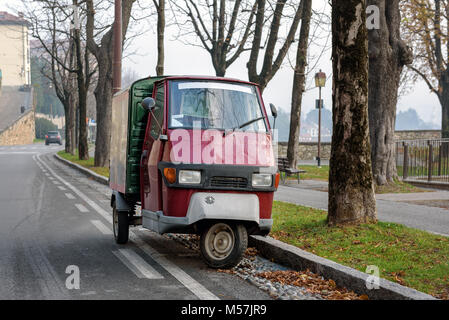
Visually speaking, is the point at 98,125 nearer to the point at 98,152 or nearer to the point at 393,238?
the point at 98,152

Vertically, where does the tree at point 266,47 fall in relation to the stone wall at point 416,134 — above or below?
above

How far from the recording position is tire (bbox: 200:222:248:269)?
6512 mm

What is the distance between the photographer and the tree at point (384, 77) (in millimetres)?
15750

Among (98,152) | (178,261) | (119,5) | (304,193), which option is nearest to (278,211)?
(178,261)

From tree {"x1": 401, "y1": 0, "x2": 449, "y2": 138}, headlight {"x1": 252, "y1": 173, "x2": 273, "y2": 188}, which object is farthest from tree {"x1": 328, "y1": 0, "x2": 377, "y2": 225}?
tree {"x1": 401, "y1": 0, "x2": 449, "y2": 138}

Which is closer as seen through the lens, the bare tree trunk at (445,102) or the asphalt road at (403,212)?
the asphalt road at (403,212)

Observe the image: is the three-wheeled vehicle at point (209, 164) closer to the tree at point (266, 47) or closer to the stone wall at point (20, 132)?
the tree at point (266, 47)

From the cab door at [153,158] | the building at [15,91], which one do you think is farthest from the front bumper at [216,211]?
the building at [15,91]

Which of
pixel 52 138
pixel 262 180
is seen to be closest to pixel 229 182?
pixel 262 180

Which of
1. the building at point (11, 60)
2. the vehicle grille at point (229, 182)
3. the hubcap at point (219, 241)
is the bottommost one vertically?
the hubcap at point (219, 241)

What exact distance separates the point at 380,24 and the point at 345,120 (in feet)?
27.5

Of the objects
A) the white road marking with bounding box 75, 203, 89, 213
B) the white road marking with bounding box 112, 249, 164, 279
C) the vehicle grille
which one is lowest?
the white road marking with bounding box 75, 203, 89, 213

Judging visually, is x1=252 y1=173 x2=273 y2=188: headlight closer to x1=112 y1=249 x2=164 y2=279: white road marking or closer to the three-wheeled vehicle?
the three-wheeled vehicle

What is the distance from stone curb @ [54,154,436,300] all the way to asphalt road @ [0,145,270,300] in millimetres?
762
